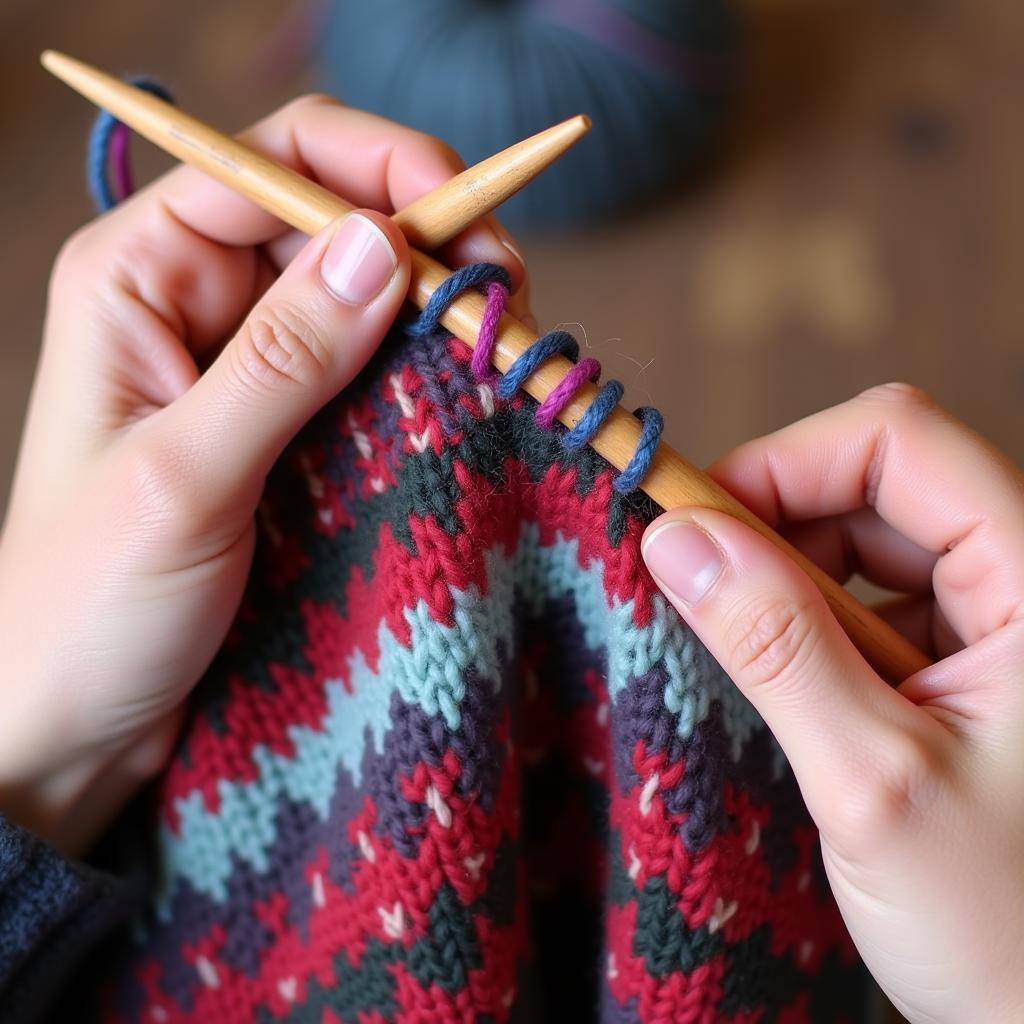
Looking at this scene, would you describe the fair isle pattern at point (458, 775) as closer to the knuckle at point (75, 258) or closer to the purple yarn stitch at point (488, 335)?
the purple yarn stitch at point (488, 335)

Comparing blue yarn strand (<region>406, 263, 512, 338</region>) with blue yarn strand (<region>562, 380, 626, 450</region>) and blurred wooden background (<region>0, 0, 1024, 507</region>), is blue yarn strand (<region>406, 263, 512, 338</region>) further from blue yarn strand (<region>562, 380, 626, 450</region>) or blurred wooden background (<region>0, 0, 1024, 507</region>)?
blurred wooden background (<region>0, 0, 1024, 507</region>)

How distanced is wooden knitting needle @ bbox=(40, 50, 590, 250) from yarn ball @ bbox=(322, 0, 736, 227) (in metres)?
0.90

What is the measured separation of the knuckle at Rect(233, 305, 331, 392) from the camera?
676mm

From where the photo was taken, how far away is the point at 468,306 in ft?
2.21

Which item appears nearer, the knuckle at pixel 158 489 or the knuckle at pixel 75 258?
the knuckle at pixel 158 489

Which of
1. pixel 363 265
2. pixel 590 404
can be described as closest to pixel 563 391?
pixel 590 404

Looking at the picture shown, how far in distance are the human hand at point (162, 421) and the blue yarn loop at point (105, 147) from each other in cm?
6

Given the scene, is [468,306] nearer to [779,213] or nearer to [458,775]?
[458,775]

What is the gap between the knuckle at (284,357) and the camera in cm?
68

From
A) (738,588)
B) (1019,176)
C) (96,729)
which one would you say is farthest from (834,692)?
(1019,176)

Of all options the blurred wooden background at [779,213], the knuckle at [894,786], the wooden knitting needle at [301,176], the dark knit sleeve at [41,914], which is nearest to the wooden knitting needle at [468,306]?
the wooden knitting needle at [301,176]

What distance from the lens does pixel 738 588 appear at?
0.64 m

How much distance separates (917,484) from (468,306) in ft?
1.09

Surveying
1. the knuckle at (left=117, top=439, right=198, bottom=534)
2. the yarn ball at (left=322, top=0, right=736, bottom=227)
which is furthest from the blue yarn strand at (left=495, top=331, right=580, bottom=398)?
the yarn ball at (left=322, top=0, right=736, bottom=227)
